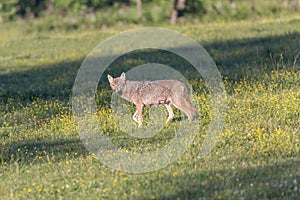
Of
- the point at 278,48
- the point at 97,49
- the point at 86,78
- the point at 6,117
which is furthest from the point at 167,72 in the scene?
the point at 97,49

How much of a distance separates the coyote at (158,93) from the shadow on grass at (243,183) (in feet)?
8.44

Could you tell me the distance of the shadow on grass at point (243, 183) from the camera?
7711 millimetres

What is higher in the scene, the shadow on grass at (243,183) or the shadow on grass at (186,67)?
the shadow on grass at (243,183)

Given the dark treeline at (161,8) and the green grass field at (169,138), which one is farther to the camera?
the dark treeline at (161,8)

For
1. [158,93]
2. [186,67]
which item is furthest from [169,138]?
[186,67]

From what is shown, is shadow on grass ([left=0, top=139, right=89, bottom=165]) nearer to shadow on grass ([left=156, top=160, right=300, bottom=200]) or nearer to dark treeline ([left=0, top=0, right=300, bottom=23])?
shadow on grass ([left=156, top=160, right=300, bottom=200])

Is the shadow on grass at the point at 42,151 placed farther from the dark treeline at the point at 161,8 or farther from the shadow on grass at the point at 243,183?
the dark treeline at the point at 161,8

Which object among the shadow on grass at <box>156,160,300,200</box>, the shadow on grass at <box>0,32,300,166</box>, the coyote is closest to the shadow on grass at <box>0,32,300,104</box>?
the shadow on grass at <box>0,32,300,166</box>

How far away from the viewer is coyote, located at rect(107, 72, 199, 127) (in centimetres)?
1106

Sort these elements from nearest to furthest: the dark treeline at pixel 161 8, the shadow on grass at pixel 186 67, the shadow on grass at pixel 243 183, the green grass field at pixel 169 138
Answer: the shadow on grass at pixel 243 183 < the green grass field at pixel 169 138 < the shadow on grass at pixel 186 67 < the dark treeline at pixel 161 8

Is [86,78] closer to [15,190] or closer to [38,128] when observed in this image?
[38,128]

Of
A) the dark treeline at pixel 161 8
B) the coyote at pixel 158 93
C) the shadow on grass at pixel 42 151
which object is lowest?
the dark treeline at pixel 161 8

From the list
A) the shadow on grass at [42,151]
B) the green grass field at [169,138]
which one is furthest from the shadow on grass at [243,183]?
the shadow on grass at [42,151]

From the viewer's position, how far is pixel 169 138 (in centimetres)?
1066
